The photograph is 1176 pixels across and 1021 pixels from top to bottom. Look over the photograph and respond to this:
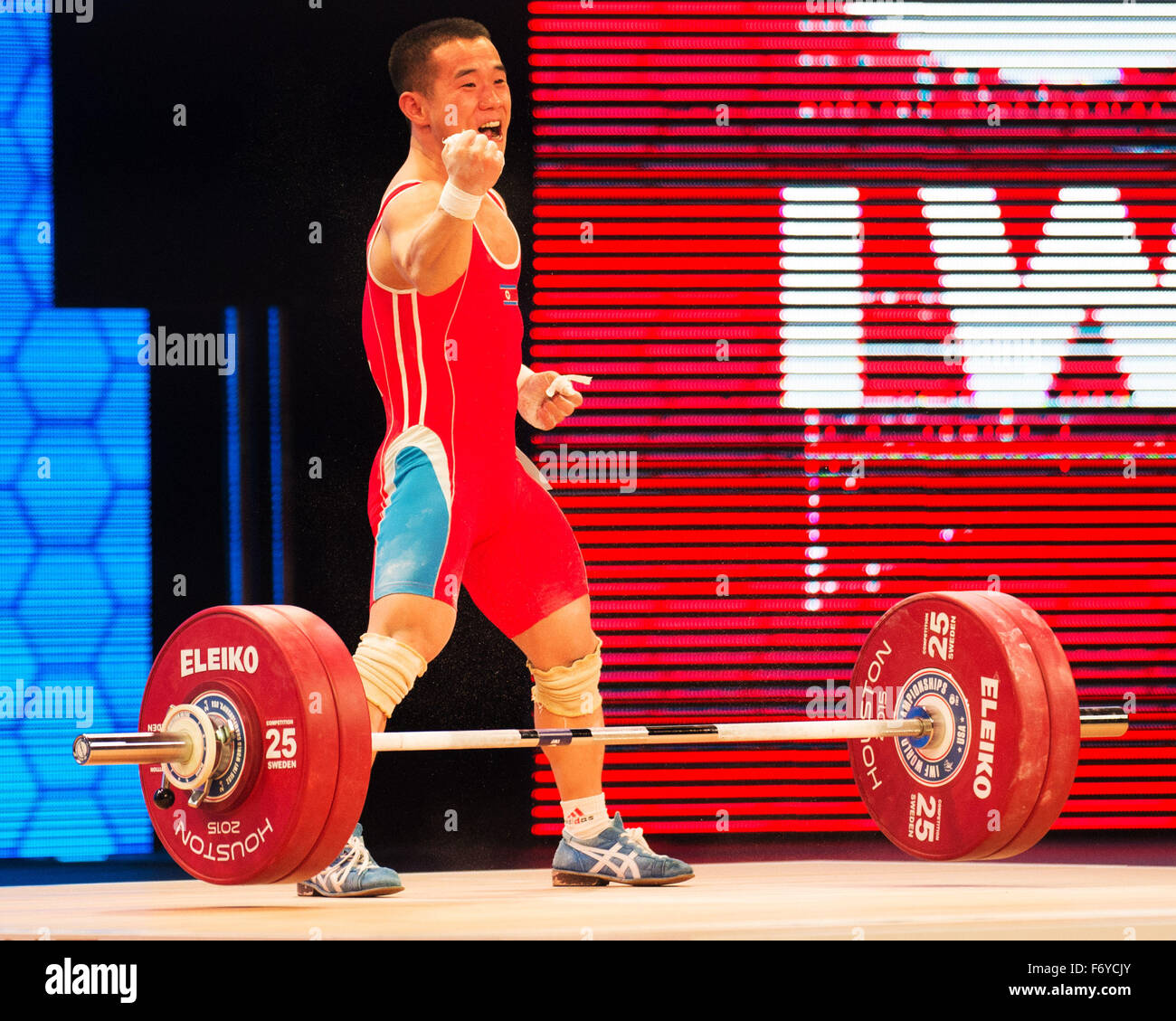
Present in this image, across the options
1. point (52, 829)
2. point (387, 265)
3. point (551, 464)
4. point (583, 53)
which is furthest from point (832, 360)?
point (52, 829)

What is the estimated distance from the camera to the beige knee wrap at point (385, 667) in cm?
291

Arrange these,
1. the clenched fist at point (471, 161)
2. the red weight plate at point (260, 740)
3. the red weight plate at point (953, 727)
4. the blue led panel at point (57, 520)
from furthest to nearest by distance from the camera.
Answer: the blue led panel at point (57, 520)
the red weight plate at point (953, 727)
the clenched fist at point (471, 161)
the red weight plate at point (260, 740)

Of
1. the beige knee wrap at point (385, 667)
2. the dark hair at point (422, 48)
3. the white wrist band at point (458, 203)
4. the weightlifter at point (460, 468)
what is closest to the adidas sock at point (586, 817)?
the weightlifter at point (460, 468)

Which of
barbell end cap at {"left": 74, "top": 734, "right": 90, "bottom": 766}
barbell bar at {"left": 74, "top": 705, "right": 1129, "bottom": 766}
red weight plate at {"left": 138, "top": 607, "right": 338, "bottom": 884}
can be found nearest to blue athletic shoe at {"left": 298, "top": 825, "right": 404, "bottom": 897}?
barbell bar at {"left": 74, "top": 705, "right": 1129, "bottom": 766}

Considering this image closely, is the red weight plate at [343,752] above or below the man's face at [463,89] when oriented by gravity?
below

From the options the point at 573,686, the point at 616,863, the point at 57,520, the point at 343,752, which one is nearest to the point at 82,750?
the point at 343,752

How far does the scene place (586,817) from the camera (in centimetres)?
325

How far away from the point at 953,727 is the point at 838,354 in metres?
1.30

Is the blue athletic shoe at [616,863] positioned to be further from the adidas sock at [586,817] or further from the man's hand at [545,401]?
the man's hand at [545,401]

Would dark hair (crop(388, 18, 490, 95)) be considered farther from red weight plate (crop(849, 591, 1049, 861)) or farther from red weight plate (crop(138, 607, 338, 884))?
red weight plate (crop(849, 591, 1049, 861))

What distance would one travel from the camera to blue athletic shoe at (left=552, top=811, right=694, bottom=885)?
10.5ft

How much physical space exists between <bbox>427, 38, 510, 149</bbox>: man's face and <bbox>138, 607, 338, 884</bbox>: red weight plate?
3.89 ft

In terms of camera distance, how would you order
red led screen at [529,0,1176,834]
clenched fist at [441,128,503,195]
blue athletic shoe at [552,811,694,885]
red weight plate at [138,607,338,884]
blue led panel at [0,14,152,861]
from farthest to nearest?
red led screen at [529,0,1176,834] < blue led panel at [0,14,152,861] < blue athletic shoe at [552,811,694,885] < clenched fist at [441,128,503,195] < red weight plate at [138,607,338,884]

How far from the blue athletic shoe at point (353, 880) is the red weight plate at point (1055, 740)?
1.22 metres
